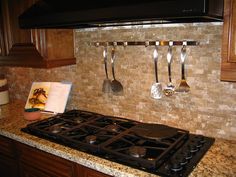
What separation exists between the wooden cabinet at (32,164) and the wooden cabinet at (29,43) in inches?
22.7

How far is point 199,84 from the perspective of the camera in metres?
1.39

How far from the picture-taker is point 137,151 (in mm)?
1148

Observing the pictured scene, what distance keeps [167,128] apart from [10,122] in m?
1.11

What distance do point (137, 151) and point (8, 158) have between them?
104 cm

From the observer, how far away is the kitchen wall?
52.4 inches

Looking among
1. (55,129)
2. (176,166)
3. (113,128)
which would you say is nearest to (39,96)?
(55,129)

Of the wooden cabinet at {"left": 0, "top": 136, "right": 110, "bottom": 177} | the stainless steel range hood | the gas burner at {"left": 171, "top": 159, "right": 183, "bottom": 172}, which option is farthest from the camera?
the wooden cabinet at {"left": 0, "top": 136, "right": 110, "bottom": 177}

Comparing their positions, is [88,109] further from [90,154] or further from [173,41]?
[173,41]

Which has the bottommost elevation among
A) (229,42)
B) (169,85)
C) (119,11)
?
(169,85)

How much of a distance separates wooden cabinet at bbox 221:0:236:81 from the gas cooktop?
0.43 meters

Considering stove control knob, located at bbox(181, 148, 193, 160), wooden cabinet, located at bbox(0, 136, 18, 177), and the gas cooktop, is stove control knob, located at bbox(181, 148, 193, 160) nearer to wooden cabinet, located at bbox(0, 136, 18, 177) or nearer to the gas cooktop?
the gas cooktop

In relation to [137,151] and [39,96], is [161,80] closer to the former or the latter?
[137,151]

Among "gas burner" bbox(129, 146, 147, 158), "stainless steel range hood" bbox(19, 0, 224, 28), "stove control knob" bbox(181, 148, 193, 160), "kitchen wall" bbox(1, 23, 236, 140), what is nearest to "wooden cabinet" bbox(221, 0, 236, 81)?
"stainless steel range hood" bbox(19, 0, 224, 28)

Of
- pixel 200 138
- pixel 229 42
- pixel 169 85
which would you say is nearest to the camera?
pixel 229 42
